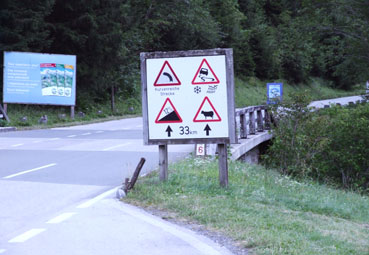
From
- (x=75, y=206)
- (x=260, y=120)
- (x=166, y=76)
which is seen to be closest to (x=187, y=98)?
(x=166, y=76)

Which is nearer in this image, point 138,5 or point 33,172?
point 33,172

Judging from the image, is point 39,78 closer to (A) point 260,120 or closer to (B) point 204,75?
(A) point 260,120

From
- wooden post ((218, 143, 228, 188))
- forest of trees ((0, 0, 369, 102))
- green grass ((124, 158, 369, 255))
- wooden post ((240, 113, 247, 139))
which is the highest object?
forest of trees ((0, 0, 369, 102))

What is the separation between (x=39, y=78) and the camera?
3078 cm

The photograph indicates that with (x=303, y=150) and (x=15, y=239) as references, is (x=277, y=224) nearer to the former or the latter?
(x=15, y=239)

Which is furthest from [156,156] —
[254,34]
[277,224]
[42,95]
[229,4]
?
[254,34]

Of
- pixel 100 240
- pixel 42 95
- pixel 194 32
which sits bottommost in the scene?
pixel 100 240

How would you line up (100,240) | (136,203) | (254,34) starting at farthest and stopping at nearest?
(254,34), (136,203), (100,240)

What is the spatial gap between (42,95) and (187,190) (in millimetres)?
22513

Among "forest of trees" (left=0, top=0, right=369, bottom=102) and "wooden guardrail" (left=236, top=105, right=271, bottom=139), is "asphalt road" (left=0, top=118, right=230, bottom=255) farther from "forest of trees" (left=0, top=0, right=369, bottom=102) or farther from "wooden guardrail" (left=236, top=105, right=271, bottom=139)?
"forest of trees" (left=0, top=0, right=369, bottom=102)

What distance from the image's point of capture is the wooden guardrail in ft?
67.5

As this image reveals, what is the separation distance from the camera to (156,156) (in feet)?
53.7

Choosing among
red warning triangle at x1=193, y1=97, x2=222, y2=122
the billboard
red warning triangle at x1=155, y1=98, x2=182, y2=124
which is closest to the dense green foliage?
red warning triangle at x1=193, y1=97, x2=222, y2=122

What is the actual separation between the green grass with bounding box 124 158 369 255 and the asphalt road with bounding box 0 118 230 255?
0.58 m
